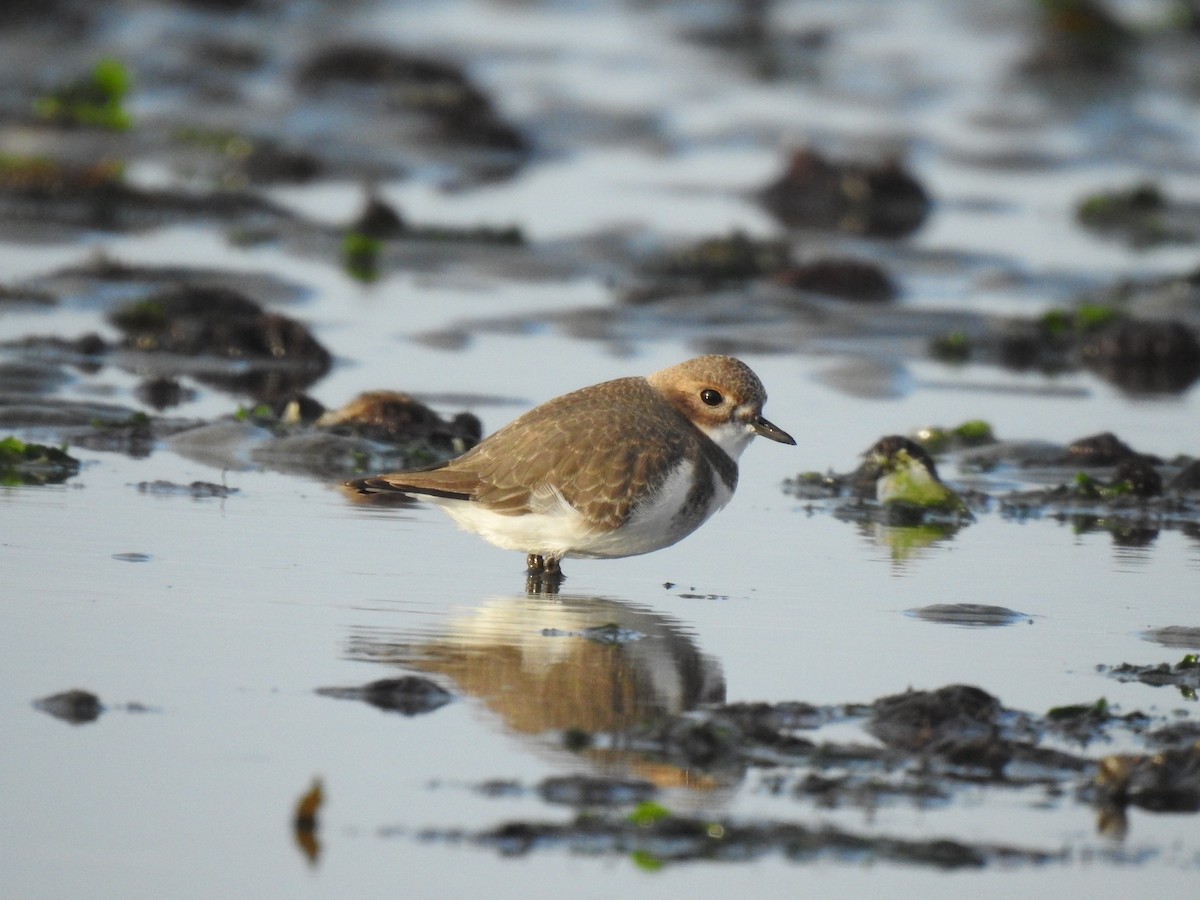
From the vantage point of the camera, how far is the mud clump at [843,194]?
22.7 m

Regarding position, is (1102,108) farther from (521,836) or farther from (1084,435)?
(521,836)

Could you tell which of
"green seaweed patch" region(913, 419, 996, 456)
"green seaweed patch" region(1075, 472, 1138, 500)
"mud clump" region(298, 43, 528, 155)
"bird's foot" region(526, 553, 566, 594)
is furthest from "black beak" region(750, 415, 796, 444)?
"mud clump" region(298, 43, 528, 155)

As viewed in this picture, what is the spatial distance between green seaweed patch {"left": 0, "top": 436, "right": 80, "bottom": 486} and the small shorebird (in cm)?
210

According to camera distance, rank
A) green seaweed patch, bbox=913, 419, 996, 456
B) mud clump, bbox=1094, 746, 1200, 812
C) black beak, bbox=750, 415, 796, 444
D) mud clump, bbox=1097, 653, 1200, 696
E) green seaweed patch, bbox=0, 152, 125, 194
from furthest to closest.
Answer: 1. green seaweed patch, bbox=0, 152, 125, 194
2. green seaweed patch, bbox=913, 419, 996, 456
3. black beak, bbox=750, 415, 796, 444
4. mud clump, bbox=1097, 653, 1200, 696
5. mud clump, bbox=1094, 746, 1200, 812

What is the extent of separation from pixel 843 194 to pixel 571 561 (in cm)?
1383

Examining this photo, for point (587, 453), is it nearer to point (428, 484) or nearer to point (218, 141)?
point (428, 484)

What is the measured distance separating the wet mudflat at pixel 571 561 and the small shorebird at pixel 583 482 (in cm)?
27

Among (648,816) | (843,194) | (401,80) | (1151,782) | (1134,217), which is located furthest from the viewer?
(401,80)

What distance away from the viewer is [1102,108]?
31.3m

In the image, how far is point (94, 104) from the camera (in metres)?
24.1

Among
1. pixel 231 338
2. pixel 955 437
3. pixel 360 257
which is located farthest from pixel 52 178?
pixel 955 437

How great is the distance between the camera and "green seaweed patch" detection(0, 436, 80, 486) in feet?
33.6

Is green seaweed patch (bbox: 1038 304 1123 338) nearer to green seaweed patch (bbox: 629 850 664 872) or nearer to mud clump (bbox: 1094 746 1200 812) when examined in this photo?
mud clump (bbox: 1094 746 1200 812)

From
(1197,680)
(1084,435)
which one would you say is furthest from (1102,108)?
(1197,680)
